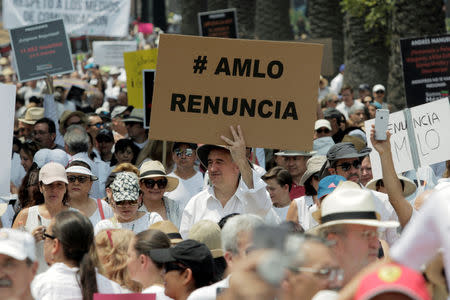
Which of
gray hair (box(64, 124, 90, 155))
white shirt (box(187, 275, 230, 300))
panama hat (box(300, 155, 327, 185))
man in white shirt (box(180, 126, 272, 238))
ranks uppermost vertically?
white shirt (box(187, 275, 230, 300))

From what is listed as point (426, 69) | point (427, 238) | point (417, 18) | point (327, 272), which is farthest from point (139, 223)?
point (417, 18)

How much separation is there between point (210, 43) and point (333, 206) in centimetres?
284

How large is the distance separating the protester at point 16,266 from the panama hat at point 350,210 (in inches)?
50.8

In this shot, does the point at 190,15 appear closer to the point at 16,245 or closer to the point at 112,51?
the point at 112,51

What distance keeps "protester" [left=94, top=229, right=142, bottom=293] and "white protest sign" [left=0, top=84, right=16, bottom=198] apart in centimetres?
182

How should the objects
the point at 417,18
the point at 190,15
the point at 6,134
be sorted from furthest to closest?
1. the point at 190,15
2. the point at 417,18
3. the point at 6,134

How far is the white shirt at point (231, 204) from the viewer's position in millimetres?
6371

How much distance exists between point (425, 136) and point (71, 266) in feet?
13.3

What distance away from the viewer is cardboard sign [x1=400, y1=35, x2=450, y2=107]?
11047 millimetres

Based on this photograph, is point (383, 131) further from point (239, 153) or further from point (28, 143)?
point (28, 143)

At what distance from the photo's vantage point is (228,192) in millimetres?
6477

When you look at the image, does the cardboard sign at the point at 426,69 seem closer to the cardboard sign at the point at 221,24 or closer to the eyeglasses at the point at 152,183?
the eyeglasses at the point at 152,183

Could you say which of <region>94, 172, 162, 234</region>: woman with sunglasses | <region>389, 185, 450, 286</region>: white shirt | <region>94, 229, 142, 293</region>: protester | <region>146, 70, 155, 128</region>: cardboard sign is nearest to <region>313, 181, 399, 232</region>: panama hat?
<region>389, 185, 450, 286</region>: white shirt

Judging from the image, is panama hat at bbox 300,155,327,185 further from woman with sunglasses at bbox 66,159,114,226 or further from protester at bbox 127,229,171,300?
protester at bbox 127,229,171,300
